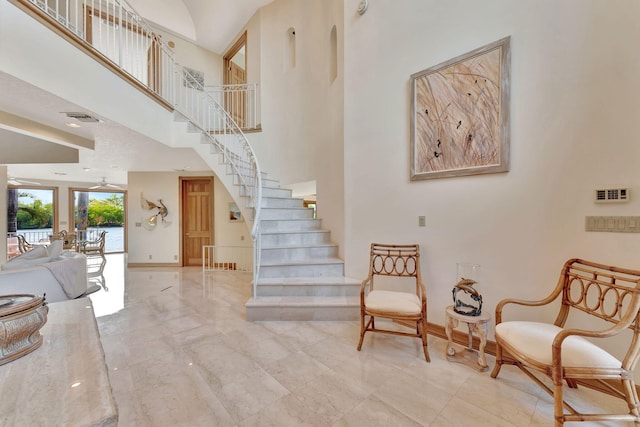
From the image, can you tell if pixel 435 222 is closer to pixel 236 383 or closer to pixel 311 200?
pixel 236 383

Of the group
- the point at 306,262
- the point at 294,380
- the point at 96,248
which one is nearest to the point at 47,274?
the point at 306,262

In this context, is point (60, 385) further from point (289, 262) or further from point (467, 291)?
point (289, 262)

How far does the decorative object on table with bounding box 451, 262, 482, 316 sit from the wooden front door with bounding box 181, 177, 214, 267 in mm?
5763

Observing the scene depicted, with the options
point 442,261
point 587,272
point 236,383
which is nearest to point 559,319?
point 587,272

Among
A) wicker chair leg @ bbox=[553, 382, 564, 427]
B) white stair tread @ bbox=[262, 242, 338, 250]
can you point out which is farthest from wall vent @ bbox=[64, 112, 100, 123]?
wicker chair leg @ bbox=[553, 382, 564, 427]

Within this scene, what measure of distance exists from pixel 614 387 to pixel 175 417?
3.02m

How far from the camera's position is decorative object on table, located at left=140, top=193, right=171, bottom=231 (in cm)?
654

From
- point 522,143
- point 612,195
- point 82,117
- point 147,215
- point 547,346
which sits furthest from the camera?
point 147,215

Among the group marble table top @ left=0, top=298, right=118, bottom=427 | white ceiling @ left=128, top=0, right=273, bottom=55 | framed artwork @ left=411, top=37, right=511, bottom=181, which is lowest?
marble table top @ left=0, top=298, right=118, bottom=427

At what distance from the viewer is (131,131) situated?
10.9 ft

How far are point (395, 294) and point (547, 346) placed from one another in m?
1.19

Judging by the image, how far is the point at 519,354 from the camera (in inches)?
66.5

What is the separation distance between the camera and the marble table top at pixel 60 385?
690mm

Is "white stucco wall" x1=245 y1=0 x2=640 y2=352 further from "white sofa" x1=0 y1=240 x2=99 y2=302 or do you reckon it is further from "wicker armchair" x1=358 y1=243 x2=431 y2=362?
"white sofa" x1=0 y1=240 x2=99 y2=302
